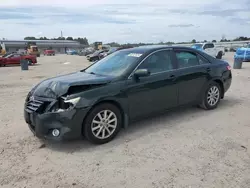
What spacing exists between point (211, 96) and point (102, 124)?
3.06m

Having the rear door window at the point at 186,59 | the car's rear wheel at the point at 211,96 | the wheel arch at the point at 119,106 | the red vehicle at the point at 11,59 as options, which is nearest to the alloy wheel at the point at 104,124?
the wheel arch at the point at 119,106

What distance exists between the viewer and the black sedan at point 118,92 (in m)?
3.94

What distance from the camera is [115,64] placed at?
16.6 feet

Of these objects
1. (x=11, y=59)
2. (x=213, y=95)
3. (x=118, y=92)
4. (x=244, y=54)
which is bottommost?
(x=11, y=59)

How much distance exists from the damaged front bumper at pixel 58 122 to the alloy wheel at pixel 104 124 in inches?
9.7

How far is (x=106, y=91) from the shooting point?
4.18 metres

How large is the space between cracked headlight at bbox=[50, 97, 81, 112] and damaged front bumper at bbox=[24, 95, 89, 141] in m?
0.06

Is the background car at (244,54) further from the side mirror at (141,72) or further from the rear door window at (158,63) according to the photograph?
the side mirror at (141,72)

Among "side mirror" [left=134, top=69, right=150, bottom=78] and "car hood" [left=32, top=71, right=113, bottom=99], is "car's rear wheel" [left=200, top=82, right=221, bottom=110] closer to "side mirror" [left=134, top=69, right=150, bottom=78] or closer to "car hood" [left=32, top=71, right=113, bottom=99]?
"side mirror" [left=134, top=69, right=150, bottom=78]

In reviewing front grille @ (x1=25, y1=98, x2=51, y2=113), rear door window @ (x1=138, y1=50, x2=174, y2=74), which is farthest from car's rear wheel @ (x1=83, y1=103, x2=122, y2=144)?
rear door window @ (x1=138, y1=50, x2=174, y2=74)

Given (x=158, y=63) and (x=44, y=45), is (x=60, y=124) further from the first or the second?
(x=44, y=45)

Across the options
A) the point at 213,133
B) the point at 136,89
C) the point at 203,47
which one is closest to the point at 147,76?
the point at 136,89

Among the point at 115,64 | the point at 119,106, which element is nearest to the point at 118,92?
the point at 119,106

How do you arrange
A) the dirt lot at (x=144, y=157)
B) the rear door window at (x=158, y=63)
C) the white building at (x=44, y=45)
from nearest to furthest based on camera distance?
the dirt lot at (x=144, y=157) → the rear door window at (x=158, y=63) → the white building at (x=44, y=45)
